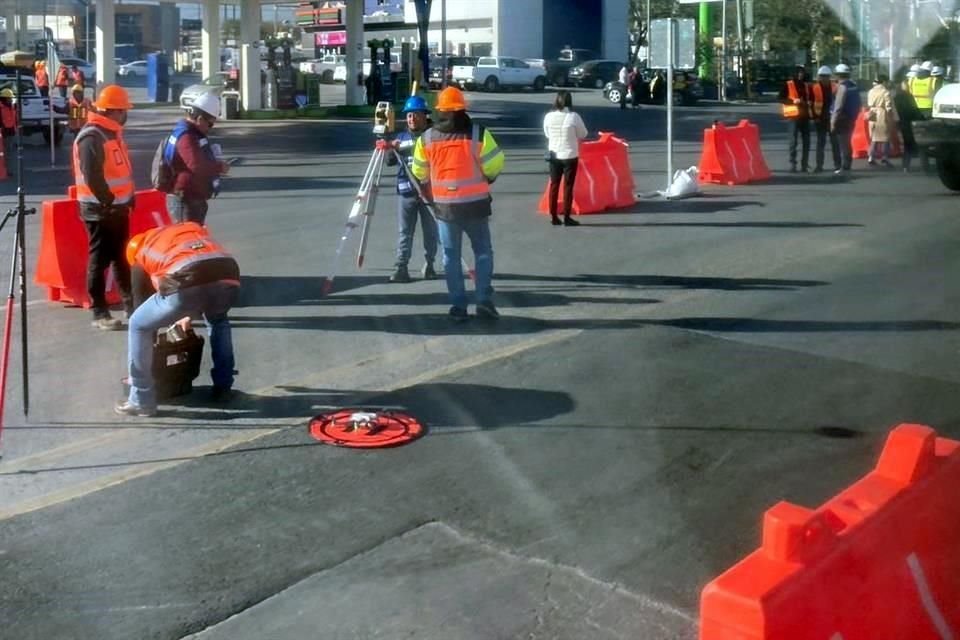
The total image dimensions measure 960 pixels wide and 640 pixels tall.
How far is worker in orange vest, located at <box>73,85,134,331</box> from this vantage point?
Result: 9.13m

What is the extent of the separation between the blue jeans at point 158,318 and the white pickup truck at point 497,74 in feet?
169

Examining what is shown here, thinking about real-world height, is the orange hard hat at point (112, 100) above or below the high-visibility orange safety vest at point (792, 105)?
below

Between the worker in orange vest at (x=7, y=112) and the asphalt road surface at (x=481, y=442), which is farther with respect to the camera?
the worker in orange vest at (x=7, y=112)

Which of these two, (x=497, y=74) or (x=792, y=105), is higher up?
(x=497, y=74)

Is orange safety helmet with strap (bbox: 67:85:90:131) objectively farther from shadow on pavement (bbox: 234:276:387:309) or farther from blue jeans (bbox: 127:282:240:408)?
blue jeans (bbox: 127:282:240:408)

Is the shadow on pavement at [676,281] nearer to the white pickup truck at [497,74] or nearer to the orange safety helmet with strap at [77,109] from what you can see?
the orange safety helmet with strap at [77,109]

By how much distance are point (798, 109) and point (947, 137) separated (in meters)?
2.64

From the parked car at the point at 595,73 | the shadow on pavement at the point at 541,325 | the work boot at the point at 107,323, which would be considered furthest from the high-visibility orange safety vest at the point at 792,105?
the parked car at the point at 595,73

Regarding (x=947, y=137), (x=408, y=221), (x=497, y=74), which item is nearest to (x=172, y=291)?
(x=408, y=221)

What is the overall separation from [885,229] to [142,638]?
38.6ft

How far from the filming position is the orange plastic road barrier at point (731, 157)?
757 inches

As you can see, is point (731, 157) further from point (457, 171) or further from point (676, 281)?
point (457, 171)

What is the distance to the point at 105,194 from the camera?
359 inches

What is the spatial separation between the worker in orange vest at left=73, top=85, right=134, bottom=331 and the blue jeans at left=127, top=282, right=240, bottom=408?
2316mm
